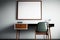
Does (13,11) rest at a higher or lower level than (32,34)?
higher

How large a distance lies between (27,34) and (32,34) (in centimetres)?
21

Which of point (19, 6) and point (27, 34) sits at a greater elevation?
point (19, 6)

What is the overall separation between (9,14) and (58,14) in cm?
208

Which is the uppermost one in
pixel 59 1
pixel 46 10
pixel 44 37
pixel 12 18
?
pixel 59 1

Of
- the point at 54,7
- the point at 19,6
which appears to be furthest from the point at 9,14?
the point at 54,7

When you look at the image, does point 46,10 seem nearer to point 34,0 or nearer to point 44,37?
Result: point 34,0

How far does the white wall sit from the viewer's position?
5.31m

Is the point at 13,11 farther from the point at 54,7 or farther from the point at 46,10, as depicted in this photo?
the point at 54,7

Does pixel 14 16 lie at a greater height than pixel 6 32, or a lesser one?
greater

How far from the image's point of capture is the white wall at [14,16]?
17.4 feet

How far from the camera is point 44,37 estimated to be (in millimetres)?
5316

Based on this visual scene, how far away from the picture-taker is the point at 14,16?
5.33 meters

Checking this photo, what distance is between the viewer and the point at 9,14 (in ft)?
17.5

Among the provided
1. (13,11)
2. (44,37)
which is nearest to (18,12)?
(13,11)
